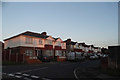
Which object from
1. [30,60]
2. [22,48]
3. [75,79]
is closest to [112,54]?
[75,79]

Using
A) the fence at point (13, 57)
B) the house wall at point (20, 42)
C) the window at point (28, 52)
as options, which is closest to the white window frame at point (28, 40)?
the house wall at point (20, 42)

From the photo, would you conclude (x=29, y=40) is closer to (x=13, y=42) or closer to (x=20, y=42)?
(x=20, y=42)

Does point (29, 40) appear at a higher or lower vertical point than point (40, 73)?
higher

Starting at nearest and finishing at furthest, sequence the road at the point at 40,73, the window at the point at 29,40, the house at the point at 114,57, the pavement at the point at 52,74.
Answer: the pavement at the point at 52,74, the road at the point at 40,73, the house at the point at 114,57, the window at the point at 29,40

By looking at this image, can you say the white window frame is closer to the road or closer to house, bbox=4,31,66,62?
house, bbox=4,31,66,62

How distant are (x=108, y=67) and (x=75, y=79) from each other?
5.81 metres

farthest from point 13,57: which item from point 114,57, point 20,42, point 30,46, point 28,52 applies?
point 114,57

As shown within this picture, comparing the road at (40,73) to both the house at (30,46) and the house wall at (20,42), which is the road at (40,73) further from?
the house wall at (20,42)

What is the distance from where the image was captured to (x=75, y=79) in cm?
936

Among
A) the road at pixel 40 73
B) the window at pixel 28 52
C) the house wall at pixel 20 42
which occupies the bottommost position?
the road at pixel 40 73

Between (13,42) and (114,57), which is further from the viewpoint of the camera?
(13,42)

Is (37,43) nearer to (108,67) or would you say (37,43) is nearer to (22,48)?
(22,48)

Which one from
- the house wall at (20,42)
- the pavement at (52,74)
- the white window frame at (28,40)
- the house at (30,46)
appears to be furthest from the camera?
the white window frame at (28,40)

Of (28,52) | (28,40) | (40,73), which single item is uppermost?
(28,40)
